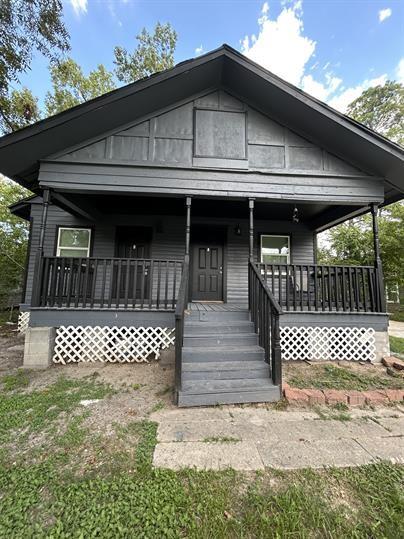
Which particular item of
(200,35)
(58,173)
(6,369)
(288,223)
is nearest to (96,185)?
(58,173)

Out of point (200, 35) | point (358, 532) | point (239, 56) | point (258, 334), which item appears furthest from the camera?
point (200, 35)

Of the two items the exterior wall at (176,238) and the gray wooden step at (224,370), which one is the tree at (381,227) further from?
the gray wooden step at (224,370)

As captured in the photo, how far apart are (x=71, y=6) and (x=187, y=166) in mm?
6751

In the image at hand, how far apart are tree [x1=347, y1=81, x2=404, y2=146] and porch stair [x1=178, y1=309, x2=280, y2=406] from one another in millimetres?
19672

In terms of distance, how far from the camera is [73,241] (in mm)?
7402

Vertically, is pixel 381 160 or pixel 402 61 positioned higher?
pixel 402 61

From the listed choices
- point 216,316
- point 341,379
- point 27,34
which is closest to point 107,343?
point 216,316

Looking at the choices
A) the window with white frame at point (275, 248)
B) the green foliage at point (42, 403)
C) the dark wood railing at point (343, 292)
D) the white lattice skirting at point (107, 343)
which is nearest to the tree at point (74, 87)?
the window with white frame at point (275, 248)

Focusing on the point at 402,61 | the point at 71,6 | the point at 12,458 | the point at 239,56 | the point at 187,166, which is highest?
the point at 402,61

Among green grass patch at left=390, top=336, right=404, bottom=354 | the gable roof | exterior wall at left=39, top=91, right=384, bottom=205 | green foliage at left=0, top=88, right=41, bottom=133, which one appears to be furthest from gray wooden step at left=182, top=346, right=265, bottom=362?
green foliage at left=0, top=88, right=41, bottom=133

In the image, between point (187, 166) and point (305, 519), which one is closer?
point (305, 519)

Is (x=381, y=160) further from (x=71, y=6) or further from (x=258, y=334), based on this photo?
(x=71, y=6)

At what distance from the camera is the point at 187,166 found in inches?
204

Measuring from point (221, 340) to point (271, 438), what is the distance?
5.62 ft
